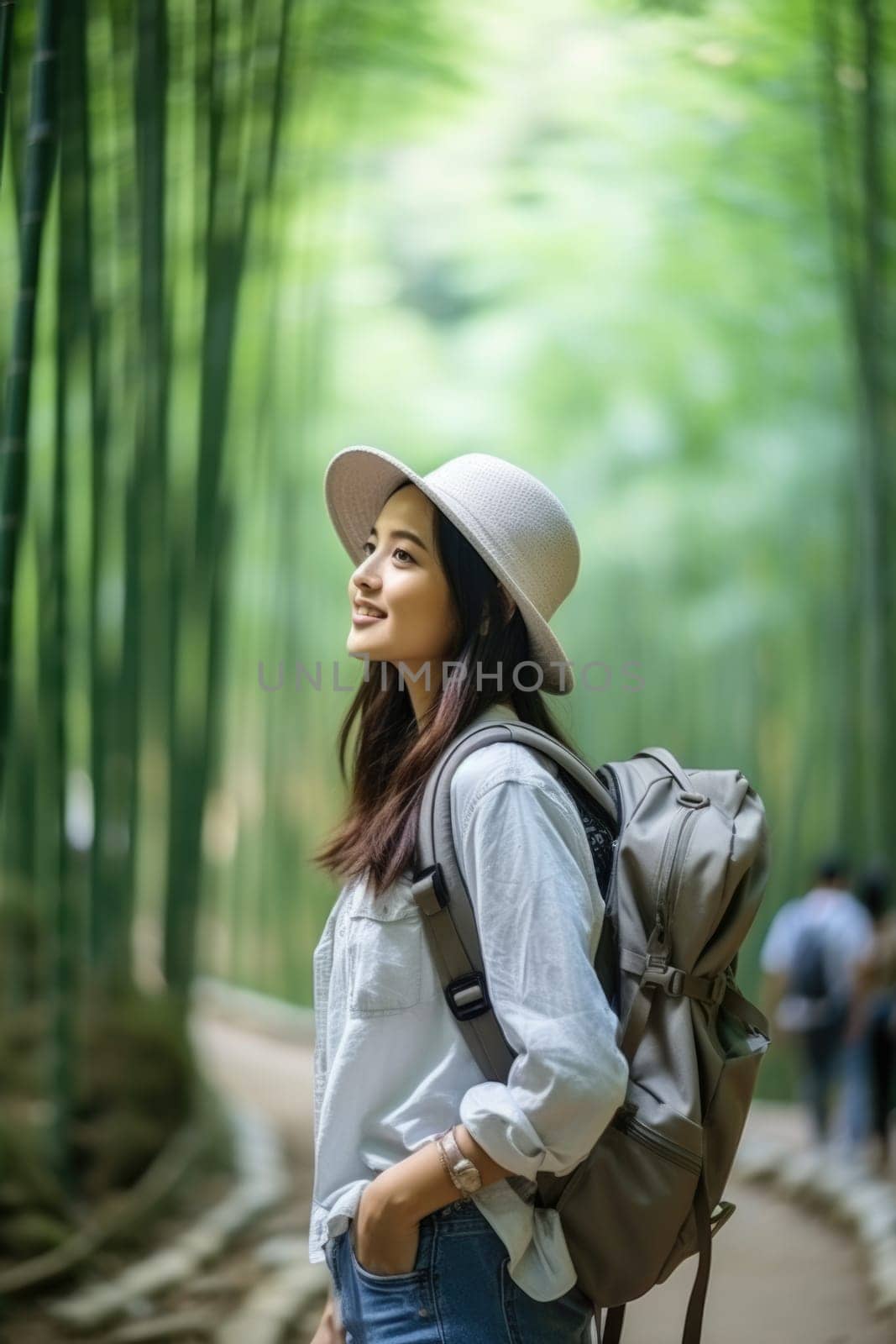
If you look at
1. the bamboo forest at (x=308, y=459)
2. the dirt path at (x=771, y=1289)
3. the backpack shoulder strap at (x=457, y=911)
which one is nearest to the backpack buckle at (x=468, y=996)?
the backpack shoulder strap at (x=457, y=911)

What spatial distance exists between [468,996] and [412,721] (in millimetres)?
302

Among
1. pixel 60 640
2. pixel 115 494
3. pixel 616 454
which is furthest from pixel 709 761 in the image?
pixel 60 640

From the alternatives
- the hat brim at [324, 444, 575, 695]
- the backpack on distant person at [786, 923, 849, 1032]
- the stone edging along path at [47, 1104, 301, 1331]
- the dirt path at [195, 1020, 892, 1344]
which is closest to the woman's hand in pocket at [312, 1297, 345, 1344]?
the hat brim at [324, 444, 575, 695]

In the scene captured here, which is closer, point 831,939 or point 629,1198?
point 629,1198

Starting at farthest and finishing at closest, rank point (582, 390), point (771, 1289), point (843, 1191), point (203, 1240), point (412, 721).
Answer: point (582, 390) < point (843, 1191) < point (203, 1240) < point (771, 1289) < point (412, 721)

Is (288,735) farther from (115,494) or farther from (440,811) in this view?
(440,811)

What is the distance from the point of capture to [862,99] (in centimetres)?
529

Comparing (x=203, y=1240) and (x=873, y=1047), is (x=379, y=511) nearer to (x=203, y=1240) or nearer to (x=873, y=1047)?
(x=203, y=1240)

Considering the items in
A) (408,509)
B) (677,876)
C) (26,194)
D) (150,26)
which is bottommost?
(677,876)

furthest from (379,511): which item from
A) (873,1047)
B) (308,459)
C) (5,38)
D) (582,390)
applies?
(582,390)

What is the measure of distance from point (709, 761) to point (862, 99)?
15.0 ft

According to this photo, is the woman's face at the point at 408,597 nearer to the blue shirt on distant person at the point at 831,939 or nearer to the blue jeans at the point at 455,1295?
the blue jeans at the point at 455,1295

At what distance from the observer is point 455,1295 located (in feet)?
3.40

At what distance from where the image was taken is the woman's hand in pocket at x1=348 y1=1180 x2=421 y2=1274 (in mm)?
1023
